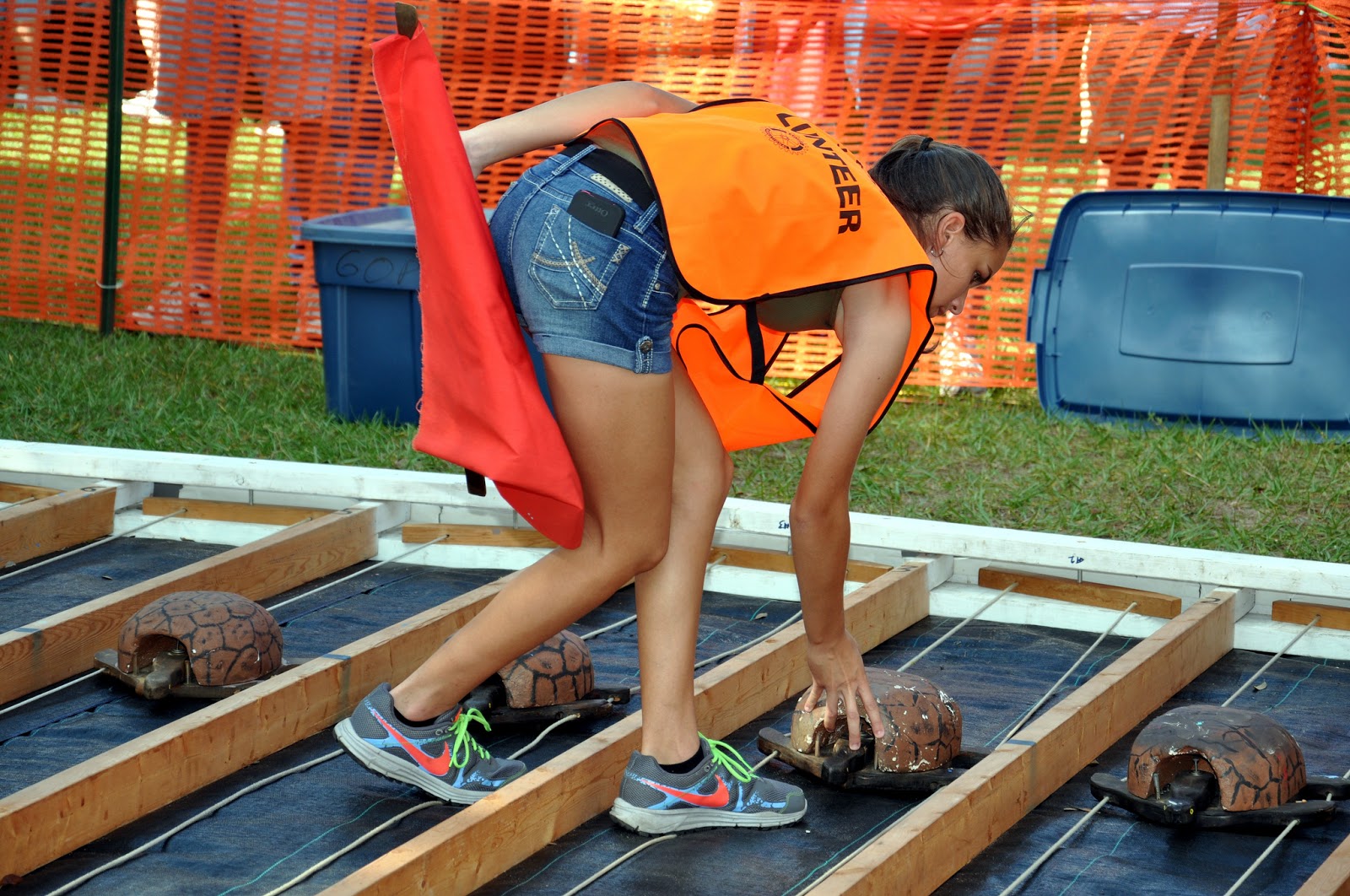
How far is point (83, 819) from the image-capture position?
102 inches

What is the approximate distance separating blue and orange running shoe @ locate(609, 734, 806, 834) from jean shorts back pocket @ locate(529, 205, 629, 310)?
2.72 ft

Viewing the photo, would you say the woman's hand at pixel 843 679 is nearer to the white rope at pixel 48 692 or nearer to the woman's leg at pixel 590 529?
the woman's leg at pixel 590 529

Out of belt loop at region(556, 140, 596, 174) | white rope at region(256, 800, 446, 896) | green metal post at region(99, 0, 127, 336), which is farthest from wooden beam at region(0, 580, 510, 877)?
green metal post at region(99, 0, 127, 336)

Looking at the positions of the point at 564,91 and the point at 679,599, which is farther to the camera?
the point at 564,91

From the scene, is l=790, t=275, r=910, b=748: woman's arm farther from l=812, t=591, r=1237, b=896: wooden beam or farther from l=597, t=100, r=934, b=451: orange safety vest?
l=812, t=591, r=1237, b=896: wooden beam

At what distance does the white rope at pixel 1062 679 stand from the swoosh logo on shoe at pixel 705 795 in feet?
1.75

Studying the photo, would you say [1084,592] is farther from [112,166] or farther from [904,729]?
[112,166]

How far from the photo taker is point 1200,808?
2781mm

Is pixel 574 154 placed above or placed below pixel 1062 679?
above

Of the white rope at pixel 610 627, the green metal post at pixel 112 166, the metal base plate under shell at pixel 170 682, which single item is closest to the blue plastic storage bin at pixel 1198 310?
the white rope at pixel 610 627

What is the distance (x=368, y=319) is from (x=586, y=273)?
12.5 ft

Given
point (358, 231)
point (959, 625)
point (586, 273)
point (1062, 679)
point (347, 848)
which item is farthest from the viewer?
point (358, 231)

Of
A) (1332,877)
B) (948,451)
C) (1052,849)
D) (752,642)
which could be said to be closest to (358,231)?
(948,451)

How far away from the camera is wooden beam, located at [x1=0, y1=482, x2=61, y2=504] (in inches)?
184
